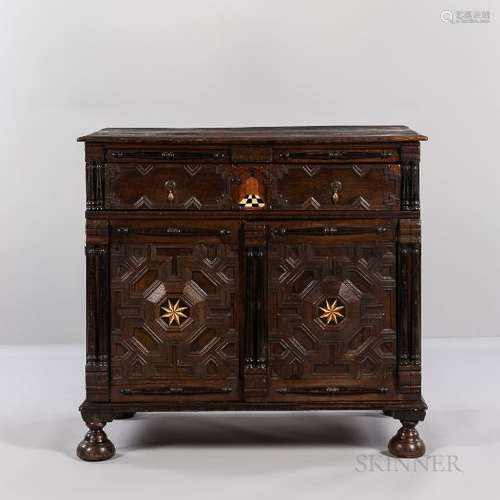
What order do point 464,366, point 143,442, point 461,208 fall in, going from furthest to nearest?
point 461,208 < point 464,366 < point 143,442

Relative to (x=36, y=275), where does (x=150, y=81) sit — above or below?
above

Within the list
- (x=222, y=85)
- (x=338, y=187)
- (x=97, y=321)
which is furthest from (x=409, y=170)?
(x=222, y=85)

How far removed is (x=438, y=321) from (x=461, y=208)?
609 mm

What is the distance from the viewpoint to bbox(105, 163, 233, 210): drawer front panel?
4.28 meters

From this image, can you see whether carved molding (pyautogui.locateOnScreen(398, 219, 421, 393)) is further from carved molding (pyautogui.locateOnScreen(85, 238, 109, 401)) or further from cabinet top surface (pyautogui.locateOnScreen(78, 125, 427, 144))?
carved molding (pyautogui.locateOnScreen(85, 238, 109, 401))

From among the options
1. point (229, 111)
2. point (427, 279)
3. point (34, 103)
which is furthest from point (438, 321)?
point (34, 103)

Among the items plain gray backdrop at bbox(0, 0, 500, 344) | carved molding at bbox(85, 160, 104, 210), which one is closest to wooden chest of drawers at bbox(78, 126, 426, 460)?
carved molding at bbox(85, 160, 104, 210)

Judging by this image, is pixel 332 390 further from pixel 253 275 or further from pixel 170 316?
pixel 170 316

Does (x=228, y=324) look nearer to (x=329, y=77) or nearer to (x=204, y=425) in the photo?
(x=204, y=425)

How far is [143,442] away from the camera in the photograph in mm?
4574

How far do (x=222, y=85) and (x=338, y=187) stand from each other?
1.89 meters

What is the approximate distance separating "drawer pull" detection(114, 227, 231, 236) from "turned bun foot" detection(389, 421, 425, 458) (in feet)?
3.18

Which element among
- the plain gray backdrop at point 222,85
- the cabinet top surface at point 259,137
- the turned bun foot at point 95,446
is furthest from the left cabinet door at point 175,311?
the plain gray backdrop at point 222,85

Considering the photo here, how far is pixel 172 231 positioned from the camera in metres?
4.31
